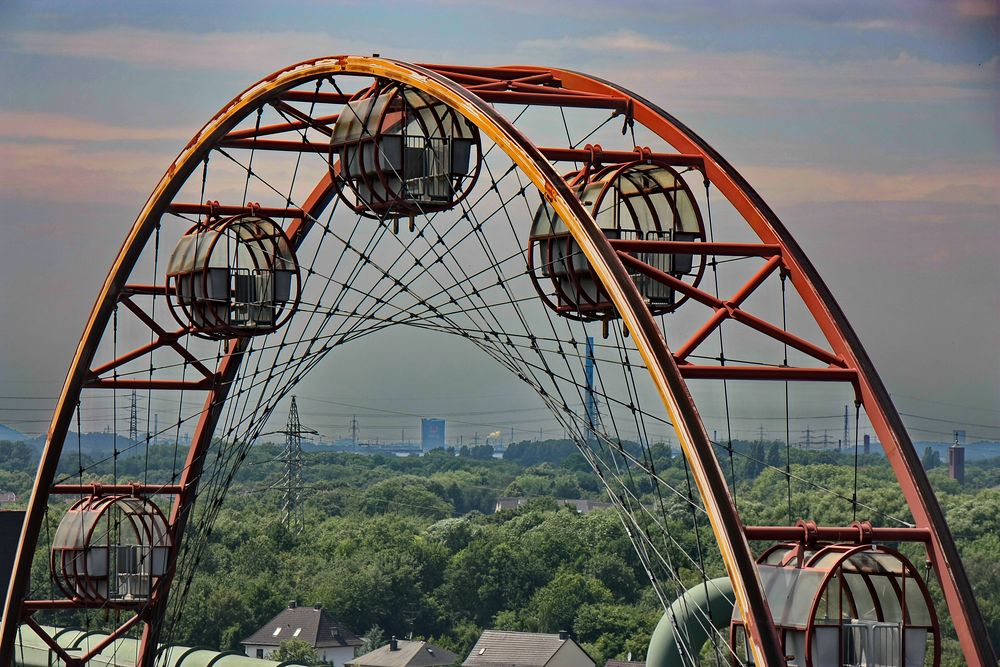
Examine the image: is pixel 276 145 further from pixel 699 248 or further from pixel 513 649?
pixel 513 649

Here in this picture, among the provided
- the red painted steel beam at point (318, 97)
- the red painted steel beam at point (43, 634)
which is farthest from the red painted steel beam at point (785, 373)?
the red painted steel beam at point (43, 634)

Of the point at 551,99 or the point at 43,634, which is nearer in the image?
the point at 551,99

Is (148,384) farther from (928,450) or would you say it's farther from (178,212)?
(928,450)

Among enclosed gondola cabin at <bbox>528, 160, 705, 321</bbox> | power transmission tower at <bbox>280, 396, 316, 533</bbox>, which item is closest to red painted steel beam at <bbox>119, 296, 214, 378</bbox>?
enclosed gondola cabin at <bbox>528, 160, 705, 321</bbox>

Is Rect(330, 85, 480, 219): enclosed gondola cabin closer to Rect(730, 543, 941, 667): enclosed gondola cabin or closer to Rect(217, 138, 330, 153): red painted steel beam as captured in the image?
Rect(217, 138, 330, 153): red painted steel beam

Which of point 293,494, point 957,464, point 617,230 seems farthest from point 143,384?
point 957,464

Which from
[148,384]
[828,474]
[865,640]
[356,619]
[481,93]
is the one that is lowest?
[356,619]

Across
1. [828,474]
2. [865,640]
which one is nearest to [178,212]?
[865,640]
